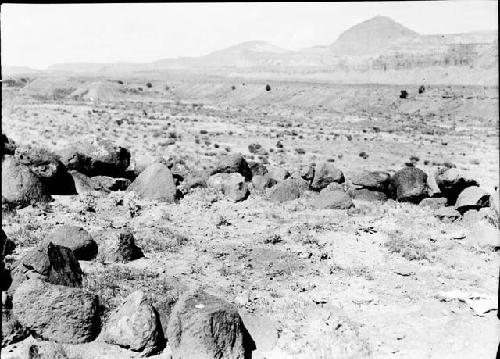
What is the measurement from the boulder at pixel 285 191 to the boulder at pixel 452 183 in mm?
5618

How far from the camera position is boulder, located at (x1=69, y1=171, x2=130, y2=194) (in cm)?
1970

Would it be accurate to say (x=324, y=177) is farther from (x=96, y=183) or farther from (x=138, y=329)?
(x=138, y=329)

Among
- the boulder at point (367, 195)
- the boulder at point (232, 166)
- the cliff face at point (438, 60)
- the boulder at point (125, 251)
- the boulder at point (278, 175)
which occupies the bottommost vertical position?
the boulder at point (367, 195)

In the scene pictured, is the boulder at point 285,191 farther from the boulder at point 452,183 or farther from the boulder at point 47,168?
the boulder at point 47,168

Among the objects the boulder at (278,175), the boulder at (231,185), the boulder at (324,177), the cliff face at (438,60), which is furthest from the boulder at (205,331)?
the cliff face at (438,60)

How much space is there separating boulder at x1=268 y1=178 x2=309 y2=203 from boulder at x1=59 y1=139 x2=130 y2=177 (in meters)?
6.63

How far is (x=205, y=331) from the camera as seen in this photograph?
29.6ft

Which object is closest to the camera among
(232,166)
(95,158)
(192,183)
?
(95,158)

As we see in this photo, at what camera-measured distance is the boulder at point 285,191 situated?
2025 cm

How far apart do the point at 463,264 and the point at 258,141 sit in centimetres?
2395

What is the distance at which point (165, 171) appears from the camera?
2011 centimetres

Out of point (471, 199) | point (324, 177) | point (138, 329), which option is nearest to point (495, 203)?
point (471, 199)

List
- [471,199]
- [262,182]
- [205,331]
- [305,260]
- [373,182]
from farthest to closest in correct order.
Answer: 1. [262,182]
2. [373,182]
3. [471,199]
4. [305,260]
5. [205,331]

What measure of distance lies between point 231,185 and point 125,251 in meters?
7.78
